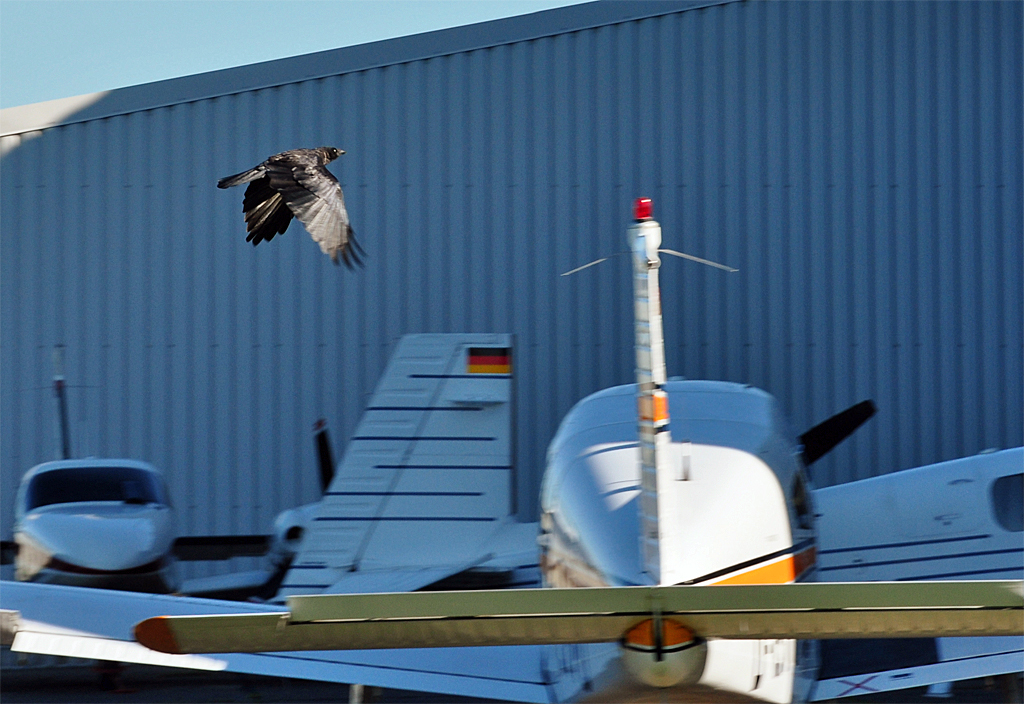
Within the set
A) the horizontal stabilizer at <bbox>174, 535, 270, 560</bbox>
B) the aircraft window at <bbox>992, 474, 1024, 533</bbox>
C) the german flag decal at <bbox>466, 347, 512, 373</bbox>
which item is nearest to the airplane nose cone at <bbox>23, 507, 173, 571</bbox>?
the horizontal stabilizer at <bbox>174, 535, 270, 560</bbox>

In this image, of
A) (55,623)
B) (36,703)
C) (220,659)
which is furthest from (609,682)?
(36,703)

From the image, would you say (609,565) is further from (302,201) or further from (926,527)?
(926,527)

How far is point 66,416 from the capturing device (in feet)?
31.6

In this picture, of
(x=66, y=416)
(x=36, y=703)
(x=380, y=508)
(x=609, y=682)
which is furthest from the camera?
(x=66, y=416)

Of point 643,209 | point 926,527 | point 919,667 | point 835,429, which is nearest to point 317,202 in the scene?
point 643,209

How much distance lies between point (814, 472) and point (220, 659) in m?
6.19

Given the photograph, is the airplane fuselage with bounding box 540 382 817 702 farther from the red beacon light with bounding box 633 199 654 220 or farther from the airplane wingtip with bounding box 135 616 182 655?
the airplane wingtip with bounding box 135 616 182 655

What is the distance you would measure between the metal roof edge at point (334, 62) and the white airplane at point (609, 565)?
374 cm

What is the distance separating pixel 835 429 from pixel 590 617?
16.0ft

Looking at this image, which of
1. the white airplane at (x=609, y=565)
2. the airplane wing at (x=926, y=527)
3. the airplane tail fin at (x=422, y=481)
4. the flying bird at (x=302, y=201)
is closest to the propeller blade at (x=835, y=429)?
the white airplane at (x=609, y=565)

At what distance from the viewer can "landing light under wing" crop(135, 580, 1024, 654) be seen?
3.20 m

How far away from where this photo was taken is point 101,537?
7.70 metres

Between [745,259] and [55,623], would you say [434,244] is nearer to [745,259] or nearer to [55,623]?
[745,259]

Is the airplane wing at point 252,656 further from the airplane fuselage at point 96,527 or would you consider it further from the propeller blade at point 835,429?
the propeller blade at point 835,429
